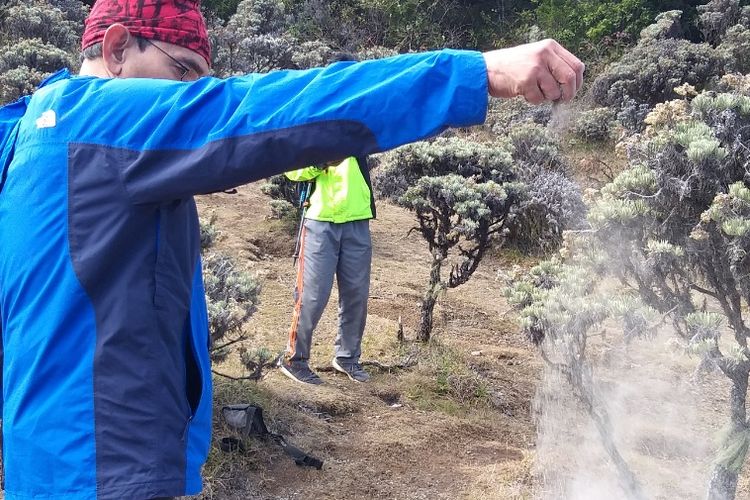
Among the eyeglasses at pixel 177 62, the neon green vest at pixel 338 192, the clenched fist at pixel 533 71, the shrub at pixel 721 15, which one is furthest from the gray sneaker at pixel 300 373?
the shrub at pixel 721 15

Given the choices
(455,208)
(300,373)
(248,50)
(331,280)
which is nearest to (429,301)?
(455,208)

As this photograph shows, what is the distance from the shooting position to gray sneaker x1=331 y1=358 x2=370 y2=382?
5211 millimetres

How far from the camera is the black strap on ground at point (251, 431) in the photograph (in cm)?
386

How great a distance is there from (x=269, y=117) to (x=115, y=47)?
47 cm

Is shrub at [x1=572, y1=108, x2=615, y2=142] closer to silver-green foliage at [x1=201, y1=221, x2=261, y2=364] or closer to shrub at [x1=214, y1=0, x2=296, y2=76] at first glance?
shrub at [x1=214, y1=0, x2=296, y2=76]

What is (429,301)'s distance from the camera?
19.1 feet

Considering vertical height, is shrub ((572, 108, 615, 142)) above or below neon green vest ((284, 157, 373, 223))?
above

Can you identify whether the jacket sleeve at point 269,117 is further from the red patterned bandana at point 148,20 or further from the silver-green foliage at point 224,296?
the silver-green foliage at point 224,296

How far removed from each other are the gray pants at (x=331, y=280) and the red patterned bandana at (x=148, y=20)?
3.39m

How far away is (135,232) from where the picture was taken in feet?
4.63

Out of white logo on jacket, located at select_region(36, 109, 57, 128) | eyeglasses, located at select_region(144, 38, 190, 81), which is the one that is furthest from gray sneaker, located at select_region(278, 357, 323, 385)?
white logo on jacket, located at select_region(36, 109, 57, 128)

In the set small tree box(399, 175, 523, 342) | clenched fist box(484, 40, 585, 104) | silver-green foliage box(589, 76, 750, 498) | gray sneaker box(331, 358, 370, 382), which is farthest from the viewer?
small tree box(399, 175, 523, 342)

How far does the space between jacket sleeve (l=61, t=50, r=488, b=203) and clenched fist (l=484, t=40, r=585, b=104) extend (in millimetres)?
26

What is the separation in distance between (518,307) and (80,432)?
2.36 metres
